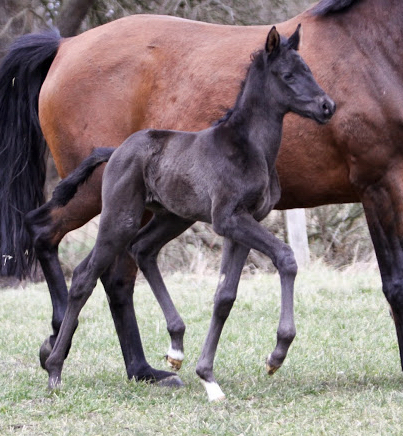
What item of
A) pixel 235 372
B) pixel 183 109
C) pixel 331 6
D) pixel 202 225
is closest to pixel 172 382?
pixel 235 372

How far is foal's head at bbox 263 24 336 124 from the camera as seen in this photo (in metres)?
4.13

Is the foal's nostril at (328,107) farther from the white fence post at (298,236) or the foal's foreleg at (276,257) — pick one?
the white fence post at (298,236)

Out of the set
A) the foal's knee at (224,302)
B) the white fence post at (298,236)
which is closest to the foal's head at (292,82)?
the foal's knee at (224,302)

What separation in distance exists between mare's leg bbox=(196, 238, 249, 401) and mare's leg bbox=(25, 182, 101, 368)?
1062mm

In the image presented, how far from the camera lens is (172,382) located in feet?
16.1

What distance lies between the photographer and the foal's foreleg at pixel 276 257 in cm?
402

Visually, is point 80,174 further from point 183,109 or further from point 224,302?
point 224,302

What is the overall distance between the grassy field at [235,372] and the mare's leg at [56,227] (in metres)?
0.53

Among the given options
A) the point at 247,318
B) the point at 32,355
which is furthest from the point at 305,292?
the point at 32,355

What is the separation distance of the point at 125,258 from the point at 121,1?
23.5ft

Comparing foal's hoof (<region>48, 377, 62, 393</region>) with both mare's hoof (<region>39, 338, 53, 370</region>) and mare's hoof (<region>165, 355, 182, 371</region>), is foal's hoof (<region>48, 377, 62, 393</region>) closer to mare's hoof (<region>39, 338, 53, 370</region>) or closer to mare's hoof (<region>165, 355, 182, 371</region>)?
mare's hoof (<region>39, 338, 53, 370</region>)

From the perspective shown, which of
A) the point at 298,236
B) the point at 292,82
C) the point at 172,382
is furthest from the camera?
the point at 298,236

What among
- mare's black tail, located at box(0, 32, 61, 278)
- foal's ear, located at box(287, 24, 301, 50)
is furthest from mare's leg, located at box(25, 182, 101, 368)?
foal's ear, located at box(287, 24, 301, 50)

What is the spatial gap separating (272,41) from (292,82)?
24 centimetres
